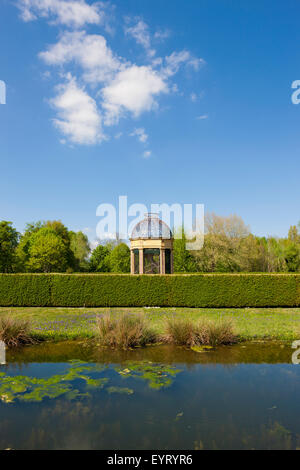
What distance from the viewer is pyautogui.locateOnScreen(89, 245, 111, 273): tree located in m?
47.4

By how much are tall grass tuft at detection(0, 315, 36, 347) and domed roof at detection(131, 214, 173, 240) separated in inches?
516

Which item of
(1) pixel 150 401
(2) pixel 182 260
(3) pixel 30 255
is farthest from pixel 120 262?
(1) pixel 150 401

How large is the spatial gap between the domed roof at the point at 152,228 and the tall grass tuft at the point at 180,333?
42.9ft

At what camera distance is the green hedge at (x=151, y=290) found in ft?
55.2

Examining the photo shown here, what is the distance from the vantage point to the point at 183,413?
190 inches

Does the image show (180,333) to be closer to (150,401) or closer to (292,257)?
(150,401)

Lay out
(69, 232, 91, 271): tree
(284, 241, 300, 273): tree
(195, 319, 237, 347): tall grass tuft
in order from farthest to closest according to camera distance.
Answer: (69, 232, 91, 271): tree → (284, 241, 300, 273): tree → (195, 319, 237, 347): tall grass tuft

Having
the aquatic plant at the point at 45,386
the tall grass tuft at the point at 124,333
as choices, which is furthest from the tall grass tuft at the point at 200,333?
the aquatic plant at the point at 45,386

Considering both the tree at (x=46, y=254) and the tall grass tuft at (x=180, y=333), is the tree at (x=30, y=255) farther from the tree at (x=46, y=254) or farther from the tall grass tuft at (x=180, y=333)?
the tall grass tuft at (x=180, y=333)

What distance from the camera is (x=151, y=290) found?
17359mm

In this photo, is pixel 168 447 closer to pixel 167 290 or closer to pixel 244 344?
pixel 244 344

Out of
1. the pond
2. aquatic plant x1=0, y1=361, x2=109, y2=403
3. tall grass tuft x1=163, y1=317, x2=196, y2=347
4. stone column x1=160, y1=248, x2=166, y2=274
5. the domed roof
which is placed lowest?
the pond

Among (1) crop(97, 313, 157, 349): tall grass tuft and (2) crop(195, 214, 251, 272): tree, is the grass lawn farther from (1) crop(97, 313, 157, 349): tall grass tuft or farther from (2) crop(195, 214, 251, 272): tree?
(2) crop(195, 214, 251, 272): tree

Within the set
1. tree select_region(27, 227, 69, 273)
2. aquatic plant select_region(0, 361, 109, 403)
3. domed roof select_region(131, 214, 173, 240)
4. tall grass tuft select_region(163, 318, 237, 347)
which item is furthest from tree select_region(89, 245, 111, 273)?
→ aquatic plant select_region(0, 361, 109, 403)
